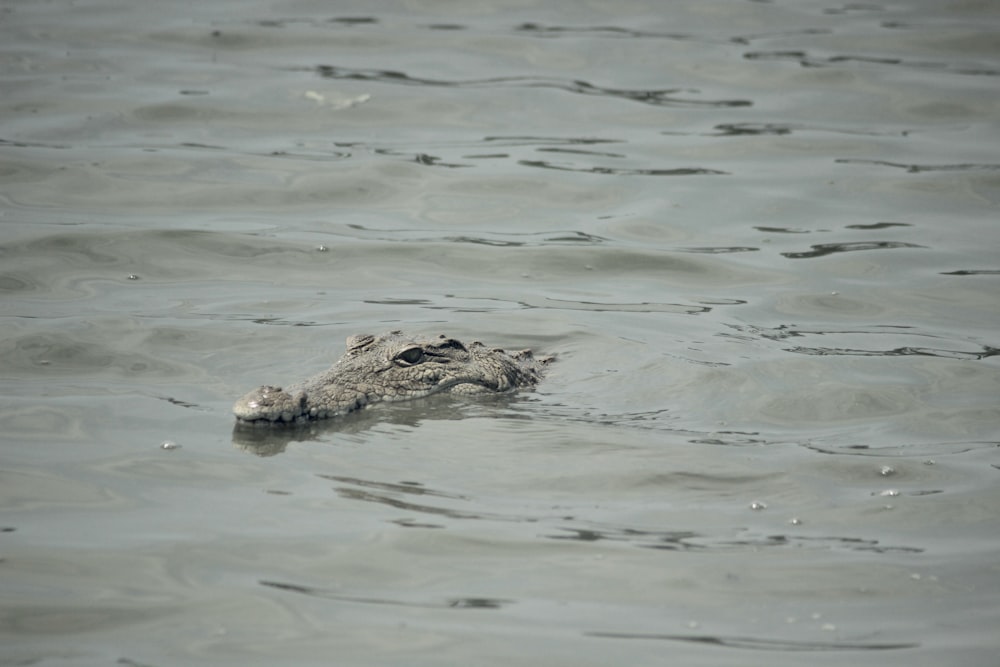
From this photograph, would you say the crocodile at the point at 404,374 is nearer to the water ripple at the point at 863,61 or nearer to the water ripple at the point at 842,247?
the water ripple at the point at 842,247

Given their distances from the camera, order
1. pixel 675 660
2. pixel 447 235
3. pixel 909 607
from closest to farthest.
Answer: pixel 675 660 → pixel 909 607 → pixel 447 235

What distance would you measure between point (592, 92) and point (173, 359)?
1006 centimetres

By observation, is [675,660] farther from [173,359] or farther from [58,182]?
[58,182]

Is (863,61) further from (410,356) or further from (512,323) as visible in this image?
(410,356)

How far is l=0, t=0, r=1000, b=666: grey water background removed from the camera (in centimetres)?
597

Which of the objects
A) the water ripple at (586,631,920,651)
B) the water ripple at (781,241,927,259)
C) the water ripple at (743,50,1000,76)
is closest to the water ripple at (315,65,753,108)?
the water ripple at (743,50,1000,76)

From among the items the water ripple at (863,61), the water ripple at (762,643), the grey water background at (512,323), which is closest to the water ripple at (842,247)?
the grey water background at (512,323)

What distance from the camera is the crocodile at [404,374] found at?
866cm

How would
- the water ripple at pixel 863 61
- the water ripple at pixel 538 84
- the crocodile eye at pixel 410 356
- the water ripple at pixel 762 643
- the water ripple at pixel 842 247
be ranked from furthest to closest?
1. the water ripple at pixel 863 61
2. the water ripple at pixel 538 84
3. the water ripple at pixel 842 247
4. the crocodile eye at pixel 410 356
5. the water ripple at pixel 762 643

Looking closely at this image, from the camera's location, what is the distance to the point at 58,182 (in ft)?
47.4

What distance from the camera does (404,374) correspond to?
30.1 feet

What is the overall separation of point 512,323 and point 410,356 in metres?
2.23

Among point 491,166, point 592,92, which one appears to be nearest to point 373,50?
point 592,92

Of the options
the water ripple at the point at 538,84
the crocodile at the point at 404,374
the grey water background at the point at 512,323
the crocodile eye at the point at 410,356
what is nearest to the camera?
the grey water background at the point at 512,323
